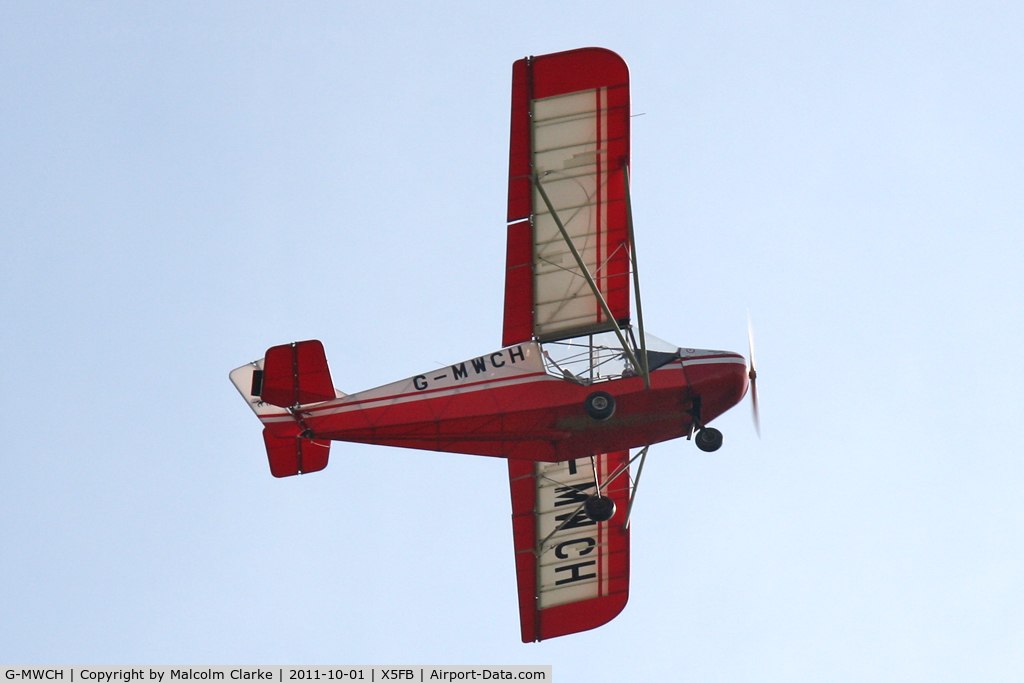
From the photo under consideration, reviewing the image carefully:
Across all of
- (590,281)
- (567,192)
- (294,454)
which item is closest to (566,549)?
(294,454)

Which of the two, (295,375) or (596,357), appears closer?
(295,375)

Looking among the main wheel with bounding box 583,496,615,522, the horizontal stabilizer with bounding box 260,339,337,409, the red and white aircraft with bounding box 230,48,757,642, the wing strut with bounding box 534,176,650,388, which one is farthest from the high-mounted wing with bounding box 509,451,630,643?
the horizontal stabilizer with bounding box 260,339,337,409

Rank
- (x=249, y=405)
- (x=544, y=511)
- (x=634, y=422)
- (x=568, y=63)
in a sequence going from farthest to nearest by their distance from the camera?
1. (x=544, y=511)
2. (x=249, y=405)
3. (x=634, y=422)
4. (x=568, y=63)

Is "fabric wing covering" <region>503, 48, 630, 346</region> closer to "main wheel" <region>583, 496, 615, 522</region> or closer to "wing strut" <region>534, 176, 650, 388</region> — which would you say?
"wing strut" <region>534, 176, 650, 388</region>

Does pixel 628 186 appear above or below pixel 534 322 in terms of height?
above

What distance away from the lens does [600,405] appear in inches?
551

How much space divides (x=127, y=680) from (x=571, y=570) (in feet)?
20.7

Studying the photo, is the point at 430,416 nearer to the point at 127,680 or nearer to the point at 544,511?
the point at 544,511

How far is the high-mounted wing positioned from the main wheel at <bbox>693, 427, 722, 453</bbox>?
8.88 feet

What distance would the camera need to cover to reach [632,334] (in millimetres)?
14828

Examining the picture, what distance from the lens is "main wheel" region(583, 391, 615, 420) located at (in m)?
13.9

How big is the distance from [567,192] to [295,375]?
157 inches

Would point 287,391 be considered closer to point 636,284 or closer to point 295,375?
point 295,375

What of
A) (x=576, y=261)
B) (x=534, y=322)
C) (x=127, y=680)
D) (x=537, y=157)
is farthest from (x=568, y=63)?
(x=127, y=680)
